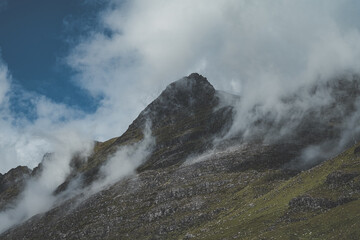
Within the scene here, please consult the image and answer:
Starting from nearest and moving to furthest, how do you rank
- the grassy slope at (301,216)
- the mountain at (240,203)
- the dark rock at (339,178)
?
the grassy slope at (301,216), the mountain at (240,203), the dark rock at (339,178)

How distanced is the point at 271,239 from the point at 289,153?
134865 mm

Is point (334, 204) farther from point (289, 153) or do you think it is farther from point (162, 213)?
point (289, 153)

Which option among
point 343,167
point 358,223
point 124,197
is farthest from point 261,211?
point 124,197

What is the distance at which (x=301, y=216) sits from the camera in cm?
7331

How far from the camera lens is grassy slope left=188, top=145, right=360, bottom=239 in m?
55.8

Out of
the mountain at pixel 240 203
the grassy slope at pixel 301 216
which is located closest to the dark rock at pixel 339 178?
the mountain at pixel 240 203

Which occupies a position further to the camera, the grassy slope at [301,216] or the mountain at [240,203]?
the mountain at [240,203]

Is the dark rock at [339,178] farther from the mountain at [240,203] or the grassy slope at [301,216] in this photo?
the grassy slope at [301,216]

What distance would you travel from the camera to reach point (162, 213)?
495 feet

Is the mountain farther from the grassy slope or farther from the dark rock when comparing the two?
the grassy slope

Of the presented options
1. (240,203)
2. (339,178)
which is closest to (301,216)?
(339,178)

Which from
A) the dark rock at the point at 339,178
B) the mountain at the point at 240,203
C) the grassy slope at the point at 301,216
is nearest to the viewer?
the grassy slope at the point at 301,216

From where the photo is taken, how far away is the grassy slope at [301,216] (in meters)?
55.8

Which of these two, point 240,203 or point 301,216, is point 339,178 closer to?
point 301,216
